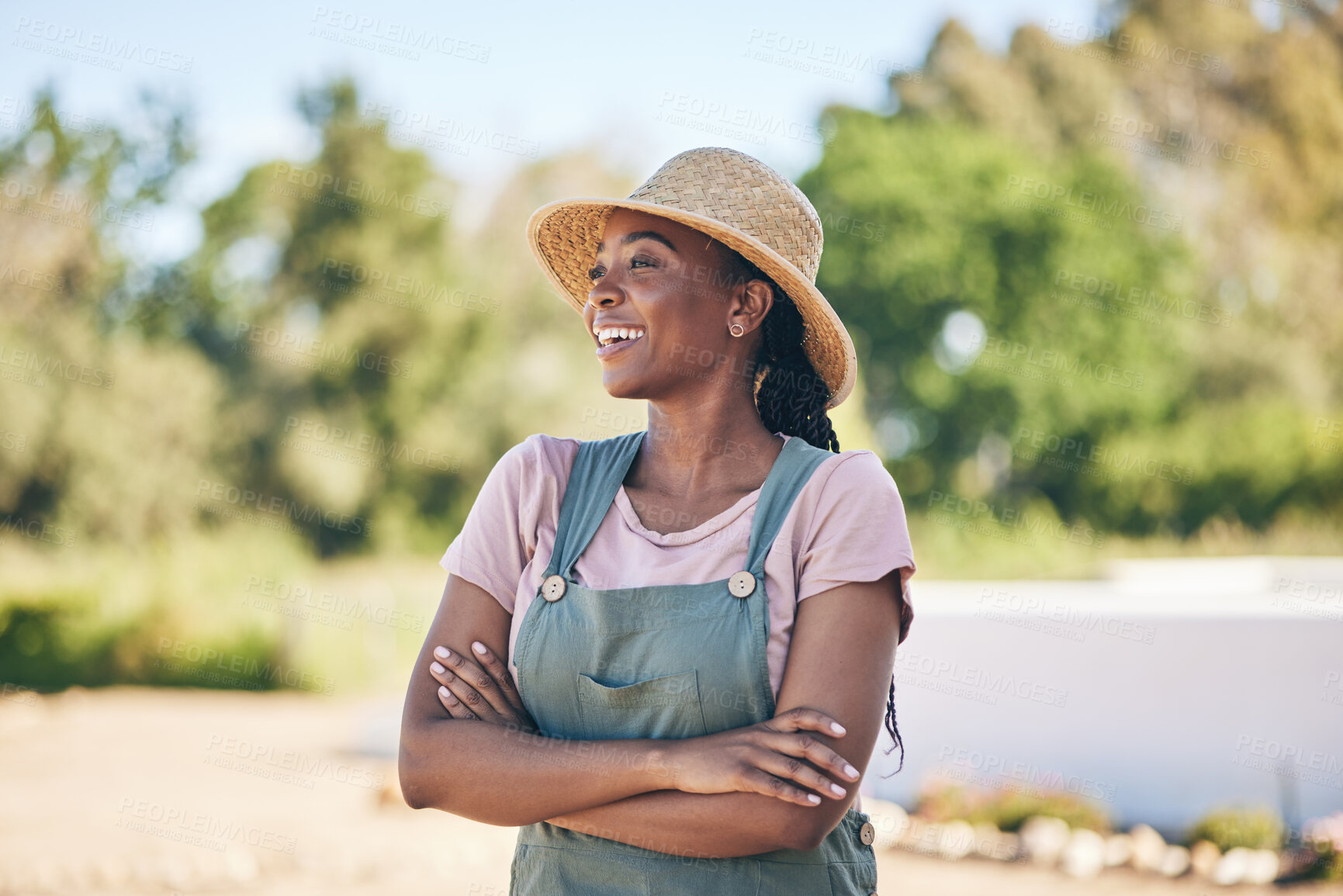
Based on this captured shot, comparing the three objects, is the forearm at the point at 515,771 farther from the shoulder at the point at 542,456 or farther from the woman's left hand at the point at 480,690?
the shoulder at the point at 542,456

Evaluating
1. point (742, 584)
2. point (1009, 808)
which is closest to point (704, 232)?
point (742, 584)

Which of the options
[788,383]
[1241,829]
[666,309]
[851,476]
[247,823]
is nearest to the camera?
[851,476]

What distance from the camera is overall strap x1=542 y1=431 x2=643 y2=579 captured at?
2302mm

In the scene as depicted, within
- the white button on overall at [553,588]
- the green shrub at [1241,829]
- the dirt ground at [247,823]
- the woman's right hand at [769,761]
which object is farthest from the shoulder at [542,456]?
the green shrub at [1241,829]

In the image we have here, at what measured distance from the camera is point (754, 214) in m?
2.43

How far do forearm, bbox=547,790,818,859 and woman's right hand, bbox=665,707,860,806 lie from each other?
0.9 inches

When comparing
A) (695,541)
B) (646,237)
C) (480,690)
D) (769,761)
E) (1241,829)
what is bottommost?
(769,761)

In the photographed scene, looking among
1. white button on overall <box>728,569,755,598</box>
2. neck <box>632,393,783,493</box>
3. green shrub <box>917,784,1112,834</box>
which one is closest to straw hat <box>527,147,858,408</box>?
neck <box>632,393,783,493</box>

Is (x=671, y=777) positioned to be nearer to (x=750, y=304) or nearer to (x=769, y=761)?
(x=769, y=761)

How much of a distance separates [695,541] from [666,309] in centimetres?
48

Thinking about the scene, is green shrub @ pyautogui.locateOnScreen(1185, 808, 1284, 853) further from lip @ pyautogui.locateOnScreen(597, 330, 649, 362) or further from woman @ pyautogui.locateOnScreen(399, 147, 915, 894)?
lip @ pyautogui.locateOnScreen(597, 330, 649, 362)

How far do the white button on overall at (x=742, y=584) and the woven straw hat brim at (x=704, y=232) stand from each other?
544 mm

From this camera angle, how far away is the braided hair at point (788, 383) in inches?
103

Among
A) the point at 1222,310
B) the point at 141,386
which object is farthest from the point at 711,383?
the point at 1222,310
